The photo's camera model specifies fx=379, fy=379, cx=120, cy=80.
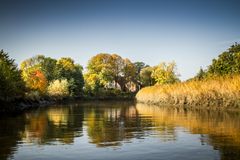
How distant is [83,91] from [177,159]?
101944 millimetres

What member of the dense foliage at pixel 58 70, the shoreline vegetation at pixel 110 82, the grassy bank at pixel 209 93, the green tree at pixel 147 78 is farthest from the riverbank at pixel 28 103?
the grassy bank at pixel 209 93

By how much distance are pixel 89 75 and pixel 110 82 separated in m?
7.22

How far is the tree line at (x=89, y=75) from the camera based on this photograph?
Result: 56.7 m

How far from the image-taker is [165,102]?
53.7m

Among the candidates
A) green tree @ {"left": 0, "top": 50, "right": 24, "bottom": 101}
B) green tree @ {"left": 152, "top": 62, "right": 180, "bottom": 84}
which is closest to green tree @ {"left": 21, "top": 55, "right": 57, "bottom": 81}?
green tree @ {"left": 152, "top": 62, "right": 180, "bottom": 84}

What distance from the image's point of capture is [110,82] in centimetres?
12294

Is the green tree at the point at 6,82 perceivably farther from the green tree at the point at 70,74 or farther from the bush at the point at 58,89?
the green tree at the point at 70,74

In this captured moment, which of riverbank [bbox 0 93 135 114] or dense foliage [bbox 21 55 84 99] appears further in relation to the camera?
dense foliage [bbox 21 55 84 99]

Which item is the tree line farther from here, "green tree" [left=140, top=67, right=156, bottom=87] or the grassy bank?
the grassy bank

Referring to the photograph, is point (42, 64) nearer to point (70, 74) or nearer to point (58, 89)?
point (70, 74)

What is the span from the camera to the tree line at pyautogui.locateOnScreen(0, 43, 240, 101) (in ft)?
186

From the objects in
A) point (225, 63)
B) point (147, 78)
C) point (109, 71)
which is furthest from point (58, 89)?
point (147, 78)

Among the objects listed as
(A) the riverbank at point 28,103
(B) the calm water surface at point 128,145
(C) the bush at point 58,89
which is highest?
(C) the bush at point 58,89

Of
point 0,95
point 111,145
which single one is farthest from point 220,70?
point 111,145
